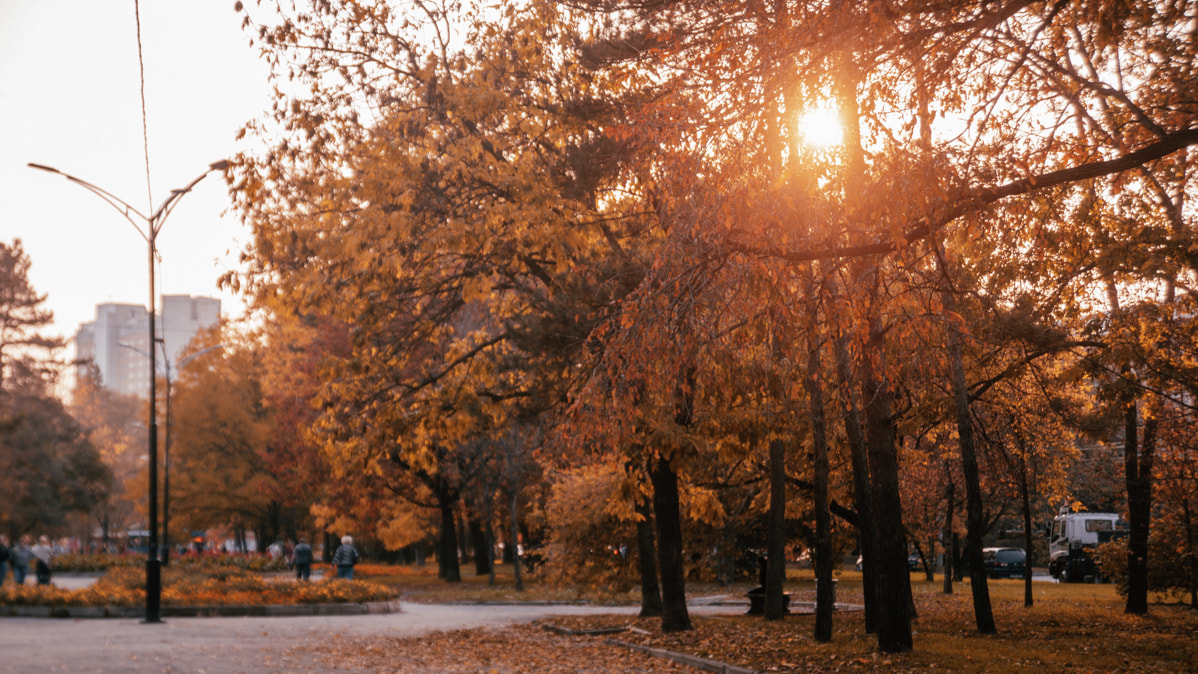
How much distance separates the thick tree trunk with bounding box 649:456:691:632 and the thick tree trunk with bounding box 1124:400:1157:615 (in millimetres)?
9540

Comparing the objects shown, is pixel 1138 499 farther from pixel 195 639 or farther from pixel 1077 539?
pixel 1077 539

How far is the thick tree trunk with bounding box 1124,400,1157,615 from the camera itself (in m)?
20.7

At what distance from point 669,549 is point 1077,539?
3166 cm

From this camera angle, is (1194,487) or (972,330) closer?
(972,330)

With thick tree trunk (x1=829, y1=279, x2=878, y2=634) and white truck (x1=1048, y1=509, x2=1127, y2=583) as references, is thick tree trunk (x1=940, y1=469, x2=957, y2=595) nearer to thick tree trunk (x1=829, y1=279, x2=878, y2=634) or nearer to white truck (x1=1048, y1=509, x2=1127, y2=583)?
thick tree trunk (x1=829, y1=279, x2=878, y2=634)


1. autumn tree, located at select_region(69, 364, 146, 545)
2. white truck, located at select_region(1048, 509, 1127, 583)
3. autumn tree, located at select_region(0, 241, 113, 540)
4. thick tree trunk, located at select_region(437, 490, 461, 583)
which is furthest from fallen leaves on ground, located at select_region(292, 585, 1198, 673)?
autumn tree, located at select_region(69, 364, 146, 545)

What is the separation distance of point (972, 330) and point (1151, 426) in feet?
18.2

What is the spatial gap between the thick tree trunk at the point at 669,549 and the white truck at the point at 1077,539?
28.3 meters

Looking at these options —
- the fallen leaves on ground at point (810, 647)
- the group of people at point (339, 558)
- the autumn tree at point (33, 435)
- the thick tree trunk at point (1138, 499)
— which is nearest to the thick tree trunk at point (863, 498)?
the fallen leaves on ground at point (810, 647)

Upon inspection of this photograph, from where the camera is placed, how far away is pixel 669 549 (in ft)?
58.7

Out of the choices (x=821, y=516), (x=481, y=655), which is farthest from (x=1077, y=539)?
(x=481, y=655)

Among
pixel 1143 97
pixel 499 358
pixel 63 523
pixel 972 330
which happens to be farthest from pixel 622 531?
pixel 63 523

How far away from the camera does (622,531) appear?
24531 millimetres

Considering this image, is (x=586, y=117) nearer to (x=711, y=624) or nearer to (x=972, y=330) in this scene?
(x=972, y=330)
